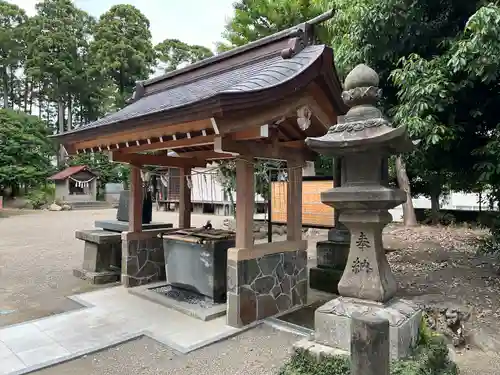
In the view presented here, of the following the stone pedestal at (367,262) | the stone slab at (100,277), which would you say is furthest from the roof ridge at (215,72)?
the stone slab at (100,277)

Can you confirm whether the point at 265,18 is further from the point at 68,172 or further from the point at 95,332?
the point at 68,172

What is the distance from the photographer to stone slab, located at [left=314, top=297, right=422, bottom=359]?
276 centimetres

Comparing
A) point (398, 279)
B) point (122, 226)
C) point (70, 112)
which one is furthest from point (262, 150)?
point (70, 112)

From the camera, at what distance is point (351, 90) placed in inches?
123

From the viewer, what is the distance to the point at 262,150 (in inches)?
183

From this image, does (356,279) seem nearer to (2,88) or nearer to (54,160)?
(54,160)

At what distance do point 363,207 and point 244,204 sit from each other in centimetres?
180

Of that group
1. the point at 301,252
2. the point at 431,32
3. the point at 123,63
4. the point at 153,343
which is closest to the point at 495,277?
the point at 301,252

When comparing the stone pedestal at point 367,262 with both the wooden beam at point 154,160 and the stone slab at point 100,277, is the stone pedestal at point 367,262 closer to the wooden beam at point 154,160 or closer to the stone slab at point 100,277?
the wooden beam at point 154,160

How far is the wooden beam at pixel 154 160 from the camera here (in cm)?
603

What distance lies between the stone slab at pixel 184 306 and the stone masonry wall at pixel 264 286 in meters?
0.36

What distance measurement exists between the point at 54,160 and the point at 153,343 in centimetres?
3252

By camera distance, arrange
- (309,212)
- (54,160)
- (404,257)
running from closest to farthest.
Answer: (309,212) → (404,257) → (54,160)

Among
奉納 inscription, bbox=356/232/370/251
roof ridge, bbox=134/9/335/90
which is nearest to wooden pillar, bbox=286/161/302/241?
roof ridge, bbox=134/9/335/90
